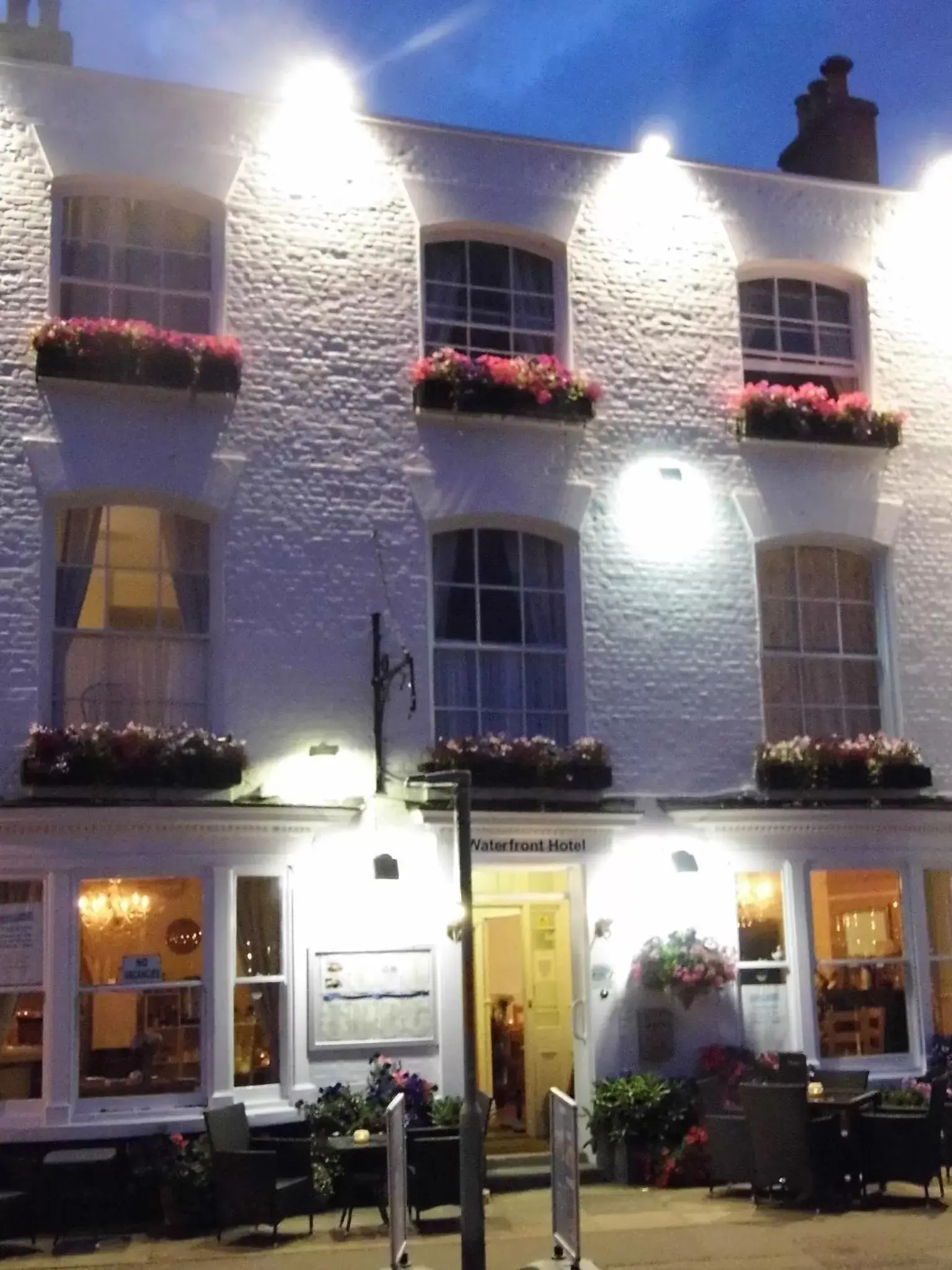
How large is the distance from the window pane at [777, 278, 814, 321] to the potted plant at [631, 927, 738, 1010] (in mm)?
6851

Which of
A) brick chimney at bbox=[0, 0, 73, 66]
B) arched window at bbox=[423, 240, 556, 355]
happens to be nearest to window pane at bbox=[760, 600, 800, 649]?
arched window at bbox=[423, 240, 556, 355]

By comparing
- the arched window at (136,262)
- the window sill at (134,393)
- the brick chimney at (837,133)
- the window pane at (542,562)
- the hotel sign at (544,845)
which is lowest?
the hotel sign at (544,845)

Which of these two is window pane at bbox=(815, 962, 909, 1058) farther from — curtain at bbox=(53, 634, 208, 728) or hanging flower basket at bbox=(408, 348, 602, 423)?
Answer: curtain at bbox=(53, 634, 208, 728)

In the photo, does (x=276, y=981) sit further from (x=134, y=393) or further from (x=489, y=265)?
(x=489, y=265)

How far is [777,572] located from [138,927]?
7.44m

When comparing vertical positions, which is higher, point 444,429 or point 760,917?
point 444,429

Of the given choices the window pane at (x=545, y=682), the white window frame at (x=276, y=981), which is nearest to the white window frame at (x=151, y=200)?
the window pane at (x=545, y=682)

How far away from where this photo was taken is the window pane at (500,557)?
50.5 ft

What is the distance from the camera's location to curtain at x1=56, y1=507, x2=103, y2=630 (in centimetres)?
1389

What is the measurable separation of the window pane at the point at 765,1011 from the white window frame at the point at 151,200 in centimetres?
803

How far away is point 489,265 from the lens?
1602cm

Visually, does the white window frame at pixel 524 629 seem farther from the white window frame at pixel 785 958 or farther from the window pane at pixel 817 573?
the window pane at pixel 817 573

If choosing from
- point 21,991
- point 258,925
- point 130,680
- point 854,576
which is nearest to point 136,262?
point 130,680

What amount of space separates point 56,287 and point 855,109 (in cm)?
965
